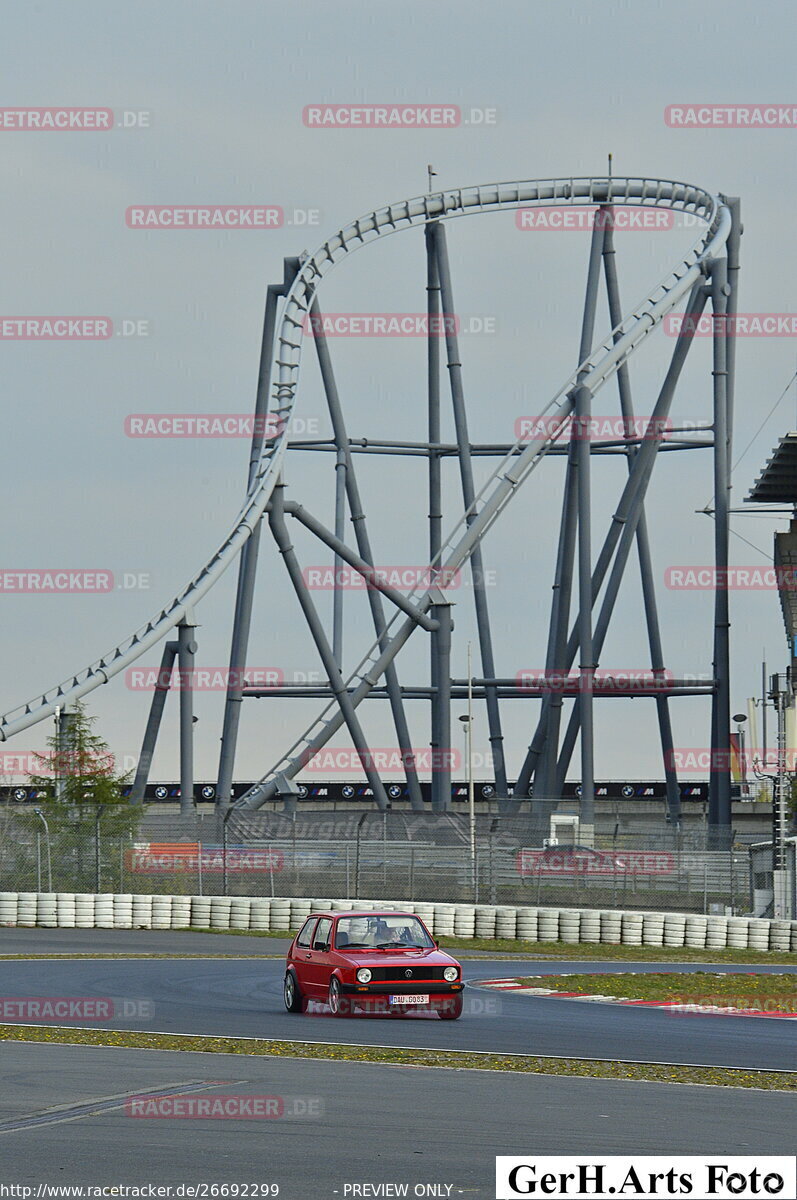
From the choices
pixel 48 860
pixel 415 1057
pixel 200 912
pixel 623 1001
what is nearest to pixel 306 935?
pixel 623 1001

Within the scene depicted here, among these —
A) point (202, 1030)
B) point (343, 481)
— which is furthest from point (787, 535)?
point (202, 1030)

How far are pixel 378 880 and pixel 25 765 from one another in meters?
14.5

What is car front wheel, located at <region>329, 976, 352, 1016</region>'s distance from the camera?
18.2m

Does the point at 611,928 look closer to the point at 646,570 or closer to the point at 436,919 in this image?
the point at 436,919

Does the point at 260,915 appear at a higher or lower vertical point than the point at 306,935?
lower

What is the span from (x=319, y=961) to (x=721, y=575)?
110ft

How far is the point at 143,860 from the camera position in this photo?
37062 millimetres

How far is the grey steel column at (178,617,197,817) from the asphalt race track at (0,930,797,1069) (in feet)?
58.4

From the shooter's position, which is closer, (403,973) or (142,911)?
(403,973)

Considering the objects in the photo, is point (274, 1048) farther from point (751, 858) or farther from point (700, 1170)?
point (751, 858)

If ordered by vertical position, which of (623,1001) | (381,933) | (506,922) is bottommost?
(506,922)

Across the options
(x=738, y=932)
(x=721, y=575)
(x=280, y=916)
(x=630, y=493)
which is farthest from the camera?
(x=721, y=575)

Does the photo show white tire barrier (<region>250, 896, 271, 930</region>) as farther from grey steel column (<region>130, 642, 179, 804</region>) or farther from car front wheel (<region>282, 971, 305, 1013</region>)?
car front wheel (<region>282, 971, 305, 1013</region>)

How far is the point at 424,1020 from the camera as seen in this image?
59.7ft
